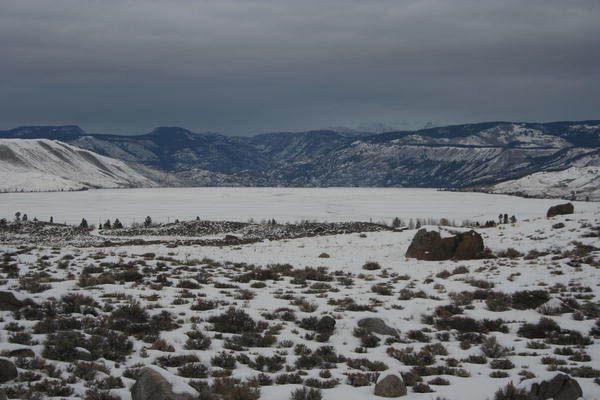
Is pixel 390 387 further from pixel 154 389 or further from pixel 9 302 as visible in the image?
pixel 9 302

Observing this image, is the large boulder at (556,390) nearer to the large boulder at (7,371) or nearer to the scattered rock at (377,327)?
the scattered rock at (377,327)

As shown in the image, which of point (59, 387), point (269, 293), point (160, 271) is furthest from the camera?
point (160, 271)

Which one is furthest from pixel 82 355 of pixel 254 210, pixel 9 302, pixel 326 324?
pixel 254 210

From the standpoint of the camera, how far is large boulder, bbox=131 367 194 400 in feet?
23.4

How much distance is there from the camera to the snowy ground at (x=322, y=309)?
922cm

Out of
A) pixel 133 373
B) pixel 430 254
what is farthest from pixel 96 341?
pixel 430 254

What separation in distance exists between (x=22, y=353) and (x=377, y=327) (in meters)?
8.38

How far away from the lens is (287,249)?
32000mm

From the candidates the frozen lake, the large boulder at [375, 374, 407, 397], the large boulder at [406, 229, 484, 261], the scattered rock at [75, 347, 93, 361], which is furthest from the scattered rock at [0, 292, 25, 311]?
the frozen lake

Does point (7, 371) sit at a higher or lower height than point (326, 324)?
higher

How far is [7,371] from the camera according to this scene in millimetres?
8266

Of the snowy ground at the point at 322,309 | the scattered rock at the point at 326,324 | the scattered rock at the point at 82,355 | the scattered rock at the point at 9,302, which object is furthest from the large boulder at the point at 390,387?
the scattered rock at the point at 9,302

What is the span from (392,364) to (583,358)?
420 centimetres

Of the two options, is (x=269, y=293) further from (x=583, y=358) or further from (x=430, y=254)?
(x=430, y=254)
